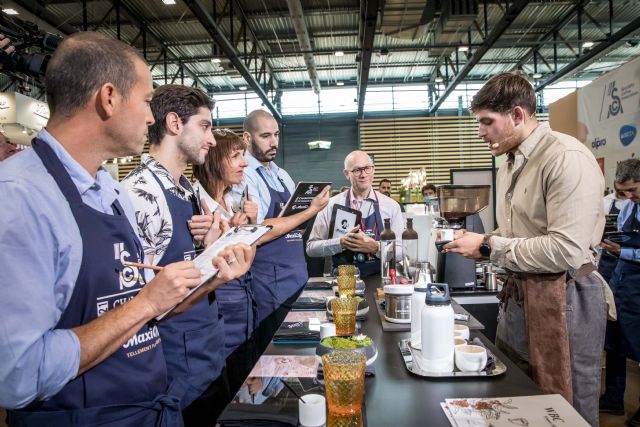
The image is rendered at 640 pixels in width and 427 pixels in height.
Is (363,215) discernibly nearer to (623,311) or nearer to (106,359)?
(623,311)

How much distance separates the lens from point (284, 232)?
2996 millimetres

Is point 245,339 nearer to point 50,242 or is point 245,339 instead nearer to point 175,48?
point 50,242

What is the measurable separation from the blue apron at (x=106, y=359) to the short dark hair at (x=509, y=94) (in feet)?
5.16

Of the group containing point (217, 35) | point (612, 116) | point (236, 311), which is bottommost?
point (236, 311)

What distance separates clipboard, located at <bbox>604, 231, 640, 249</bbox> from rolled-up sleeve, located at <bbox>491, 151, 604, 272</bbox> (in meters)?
2.43

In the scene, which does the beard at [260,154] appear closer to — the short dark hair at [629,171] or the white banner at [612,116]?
the short dark hair at [629,171]

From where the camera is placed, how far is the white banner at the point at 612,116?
18.6ft

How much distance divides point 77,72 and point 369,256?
2.77 m

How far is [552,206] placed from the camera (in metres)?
1.80

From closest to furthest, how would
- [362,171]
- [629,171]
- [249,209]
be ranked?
1. [249,209]
2. [629,171]
3. [362,171]

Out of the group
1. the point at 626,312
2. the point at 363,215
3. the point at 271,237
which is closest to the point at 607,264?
the point at 626,312

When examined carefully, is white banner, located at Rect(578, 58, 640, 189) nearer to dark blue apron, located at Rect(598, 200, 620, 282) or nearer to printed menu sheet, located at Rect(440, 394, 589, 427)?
dark blue apron, located at Rect(598, 200, 620, 282)

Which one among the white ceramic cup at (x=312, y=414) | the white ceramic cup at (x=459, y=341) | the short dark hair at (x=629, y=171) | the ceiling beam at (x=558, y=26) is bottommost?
the white ceramic cup at (x=312, y=414)

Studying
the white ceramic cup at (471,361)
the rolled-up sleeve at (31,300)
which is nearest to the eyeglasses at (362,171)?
the white ceramic cup at (471,361)
